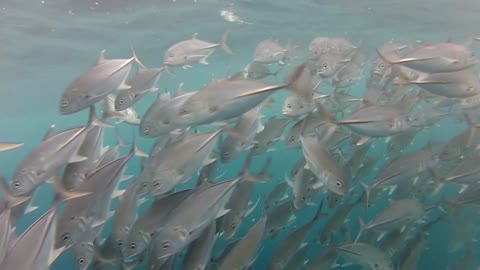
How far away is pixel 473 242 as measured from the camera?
8750mm

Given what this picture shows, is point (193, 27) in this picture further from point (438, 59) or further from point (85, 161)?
point (85, 161)

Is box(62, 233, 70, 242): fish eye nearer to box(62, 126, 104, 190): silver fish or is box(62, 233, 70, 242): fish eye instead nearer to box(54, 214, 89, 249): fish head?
box(54, 214, 89, 249): fish head

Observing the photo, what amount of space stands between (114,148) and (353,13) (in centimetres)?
1979

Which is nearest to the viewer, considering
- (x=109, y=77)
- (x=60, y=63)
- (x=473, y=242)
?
(x=109, y=77)

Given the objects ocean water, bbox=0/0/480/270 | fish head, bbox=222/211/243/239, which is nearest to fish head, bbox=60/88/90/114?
fish head, bbox=222/211/243/239

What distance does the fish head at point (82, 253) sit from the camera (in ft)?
11.5

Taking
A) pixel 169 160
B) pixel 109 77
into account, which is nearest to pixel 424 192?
pixel 169 160

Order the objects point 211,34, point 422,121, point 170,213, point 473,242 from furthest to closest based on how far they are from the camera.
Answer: point 211,34
point 473,242
point 422,121
point 170,213

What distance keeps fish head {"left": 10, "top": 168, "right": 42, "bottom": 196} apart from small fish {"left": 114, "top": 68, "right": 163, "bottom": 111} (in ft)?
5.27

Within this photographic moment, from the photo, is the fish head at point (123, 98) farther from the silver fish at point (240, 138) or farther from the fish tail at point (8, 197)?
the fish tail at point (8, 197)

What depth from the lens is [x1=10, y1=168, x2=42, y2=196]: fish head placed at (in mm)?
3279

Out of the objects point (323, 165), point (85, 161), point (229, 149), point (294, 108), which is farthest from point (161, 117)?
point (294, 108)

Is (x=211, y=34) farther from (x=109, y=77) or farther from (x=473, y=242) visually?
(x=109, y=77)

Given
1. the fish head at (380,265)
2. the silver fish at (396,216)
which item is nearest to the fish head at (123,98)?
the silver fish at (396,216)
